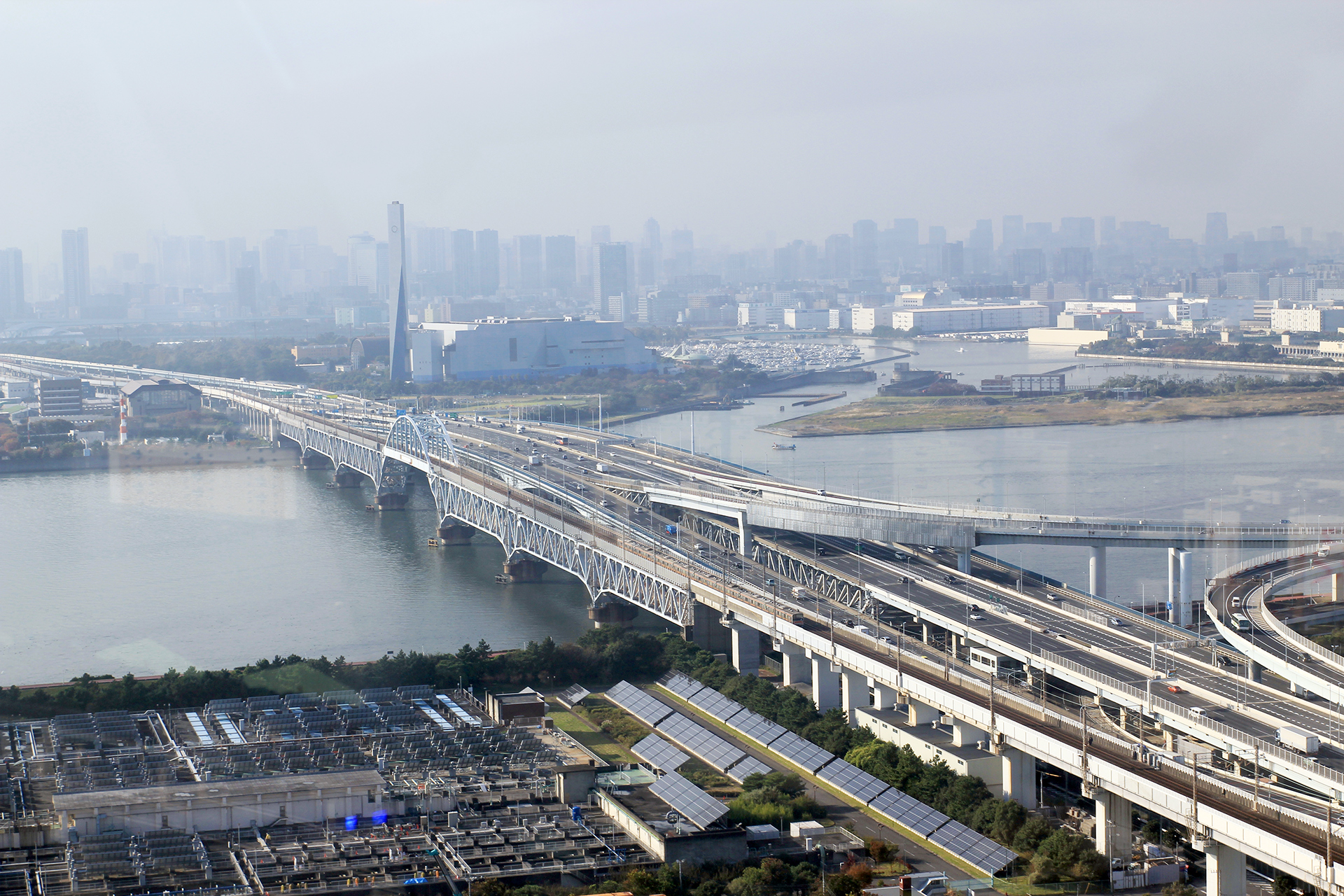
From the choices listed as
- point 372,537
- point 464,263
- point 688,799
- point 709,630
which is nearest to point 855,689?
point 709,630

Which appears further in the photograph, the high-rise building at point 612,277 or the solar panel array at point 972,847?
the high-rise building at point 612,277

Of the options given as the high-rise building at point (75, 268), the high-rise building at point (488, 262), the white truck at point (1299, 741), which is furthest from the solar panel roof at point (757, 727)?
the high-rise building at point (488, 262)

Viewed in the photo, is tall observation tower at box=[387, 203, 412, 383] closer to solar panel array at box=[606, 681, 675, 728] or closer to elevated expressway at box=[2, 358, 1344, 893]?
elevated expressway at box=[2, 358, 1344, 893]

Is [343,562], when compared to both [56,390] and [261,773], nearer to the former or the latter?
[261,773]

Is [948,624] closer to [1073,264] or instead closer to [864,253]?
[1073,264]

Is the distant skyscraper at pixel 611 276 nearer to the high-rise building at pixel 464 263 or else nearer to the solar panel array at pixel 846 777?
the high-rise building at pixel 464 263

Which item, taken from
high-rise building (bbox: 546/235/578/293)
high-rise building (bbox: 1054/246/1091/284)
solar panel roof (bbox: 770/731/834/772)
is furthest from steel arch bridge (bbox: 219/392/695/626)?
high-rise building (bbox: 1054/246/1091/284)

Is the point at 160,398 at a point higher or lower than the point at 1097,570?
higher
